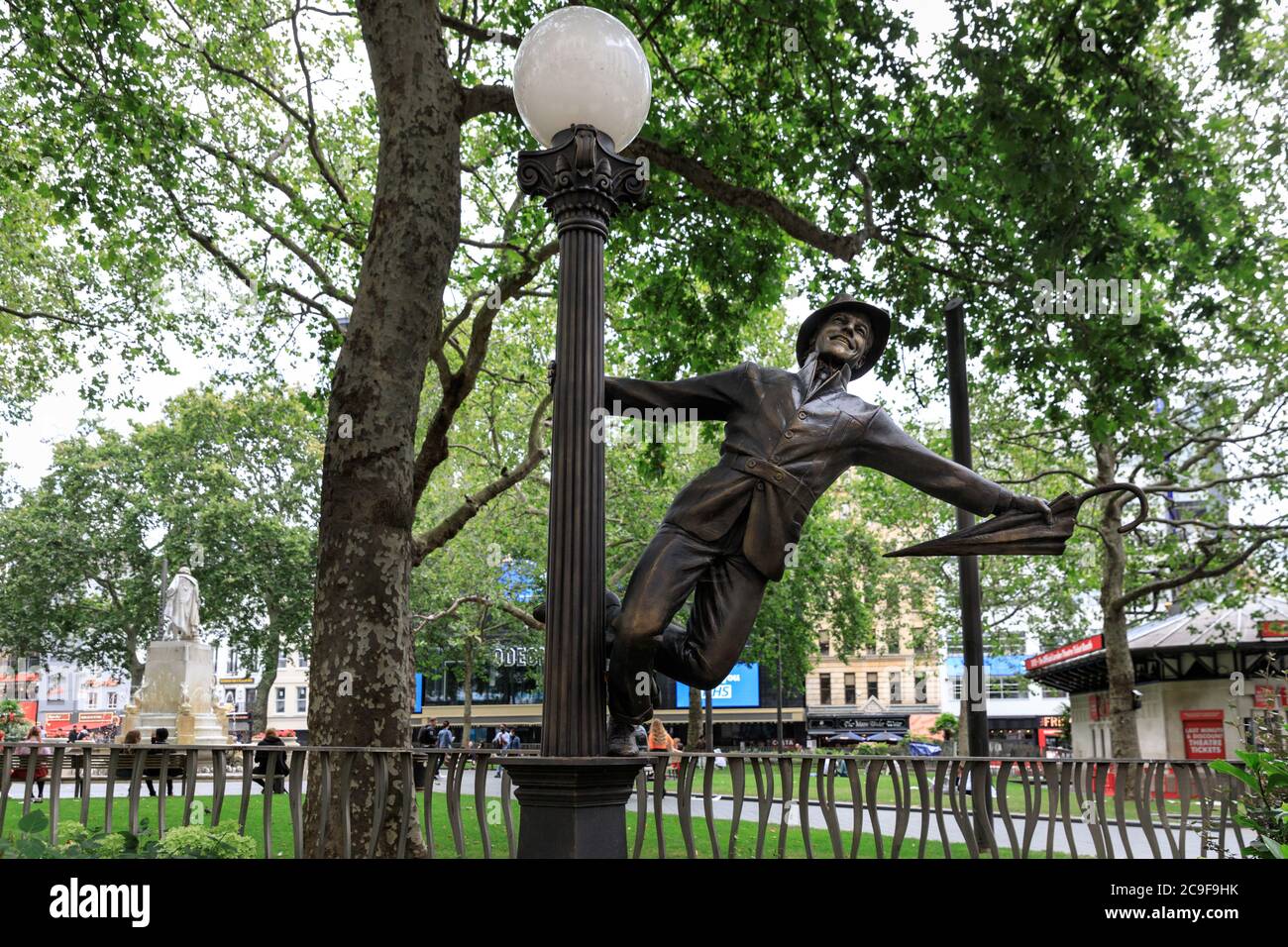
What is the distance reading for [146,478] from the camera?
38.8m

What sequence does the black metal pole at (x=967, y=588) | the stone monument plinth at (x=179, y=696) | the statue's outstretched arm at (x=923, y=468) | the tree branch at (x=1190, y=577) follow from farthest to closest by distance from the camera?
the stone monument plinth at (x=179, y=696) → the tree branch at (x=1190, y=577) → the black metal pole at (x=967, y=588) → the statue's outstretched arm at (x=923, y=468)

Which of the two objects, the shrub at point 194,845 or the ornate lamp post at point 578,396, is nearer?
the ornate lamp post at point 578,396

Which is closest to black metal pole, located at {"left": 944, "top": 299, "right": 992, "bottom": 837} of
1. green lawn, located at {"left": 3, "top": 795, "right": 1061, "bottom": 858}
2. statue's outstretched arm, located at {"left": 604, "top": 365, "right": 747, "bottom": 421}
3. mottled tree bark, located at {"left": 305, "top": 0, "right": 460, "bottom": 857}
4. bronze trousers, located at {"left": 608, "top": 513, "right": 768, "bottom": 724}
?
green lawn, located at {"left": 3, "top": 795, "right": 1061, "bottom": 858}

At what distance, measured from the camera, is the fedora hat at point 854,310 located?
4.08 m

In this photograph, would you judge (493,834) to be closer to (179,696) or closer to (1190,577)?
(179,696)

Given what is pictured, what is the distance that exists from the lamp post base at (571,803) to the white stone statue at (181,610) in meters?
23.9

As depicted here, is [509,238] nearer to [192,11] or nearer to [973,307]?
[192,11]

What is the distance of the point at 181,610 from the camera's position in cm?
2420

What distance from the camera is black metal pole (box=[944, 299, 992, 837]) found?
700 centimetres

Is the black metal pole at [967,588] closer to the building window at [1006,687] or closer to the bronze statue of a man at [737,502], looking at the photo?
the bronze statue of a man at [737,502]

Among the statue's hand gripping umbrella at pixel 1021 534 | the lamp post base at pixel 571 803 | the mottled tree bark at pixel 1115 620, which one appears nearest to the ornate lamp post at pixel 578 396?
the lamp post base at pixel 571 803

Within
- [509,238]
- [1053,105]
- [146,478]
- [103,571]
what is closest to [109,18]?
[509,238]
